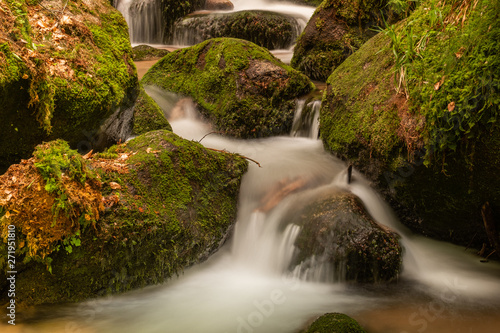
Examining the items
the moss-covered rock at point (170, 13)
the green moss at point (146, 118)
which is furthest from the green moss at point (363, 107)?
the moss-covered rock at point (170, 13)

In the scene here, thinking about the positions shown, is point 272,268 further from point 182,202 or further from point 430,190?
point 430,190

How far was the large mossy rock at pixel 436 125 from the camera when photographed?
366cm

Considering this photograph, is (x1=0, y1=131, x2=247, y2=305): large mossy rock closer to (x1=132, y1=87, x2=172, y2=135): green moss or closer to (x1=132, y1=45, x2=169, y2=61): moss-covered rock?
(x1=132, y1=87, x2=172, y2=135): green moss

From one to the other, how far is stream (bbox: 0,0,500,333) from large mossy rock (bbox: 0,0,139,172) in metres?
1.62

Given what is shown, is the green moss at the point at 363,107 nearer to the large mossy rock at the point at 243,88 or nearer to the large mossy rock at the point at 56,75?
the large mossy rock at the point at 243,88

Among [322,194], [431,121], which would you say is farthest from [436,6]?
[322,194]

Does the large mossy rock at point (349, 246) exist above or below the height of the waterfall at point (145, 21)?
below

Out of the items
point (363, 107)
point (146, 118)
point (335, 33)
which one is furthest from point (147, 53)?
point (363, 107)

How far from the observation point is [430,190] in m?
4.34

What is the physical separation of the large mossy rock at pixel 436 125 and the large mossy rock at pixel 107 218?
2.02 meters

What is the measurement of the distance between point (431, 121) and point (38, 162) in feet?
11.4

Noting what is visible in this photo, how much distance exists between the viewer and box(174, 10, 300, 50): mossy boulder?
42.5ft

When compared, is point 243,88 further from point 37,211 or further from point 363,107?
point 37,211

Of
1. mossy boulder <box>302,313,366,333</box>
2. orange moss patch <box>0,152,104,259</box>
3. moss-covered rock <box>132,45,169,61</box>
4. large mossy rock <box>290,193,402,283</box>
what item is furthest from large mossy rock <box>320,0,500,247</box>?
moss-covered rock <box>132,45,169,61</box>
